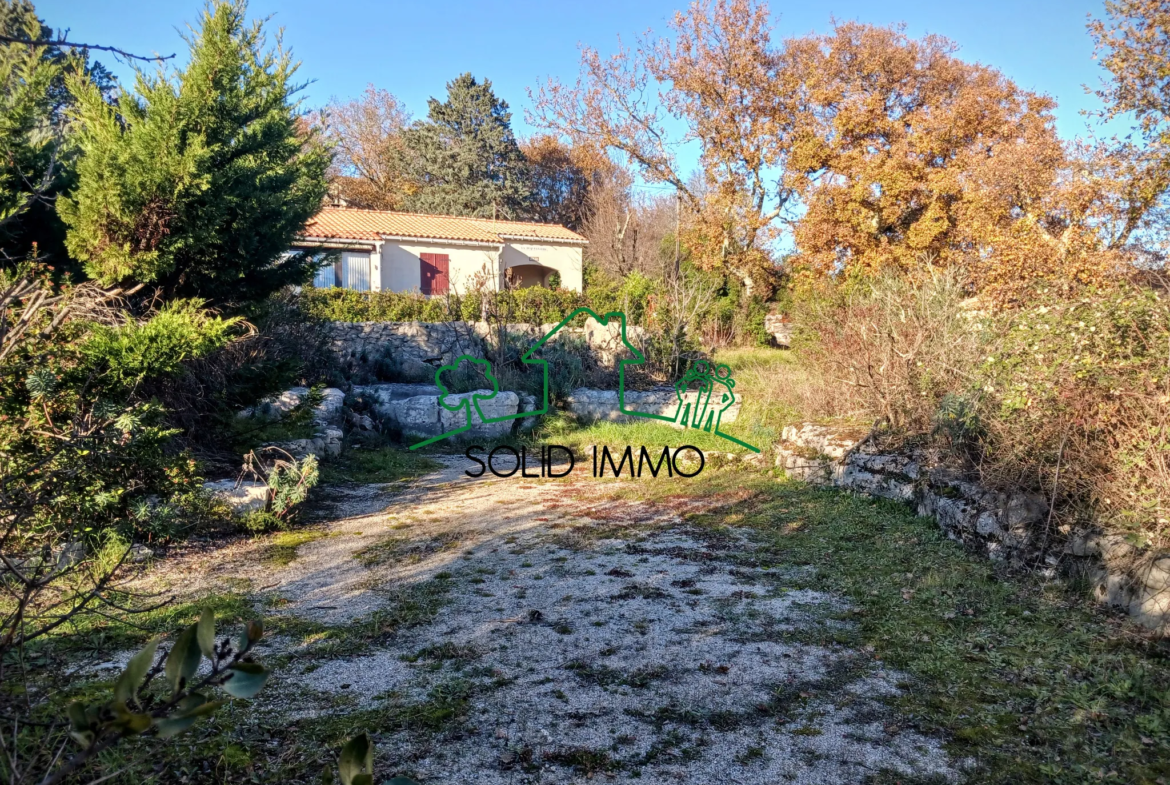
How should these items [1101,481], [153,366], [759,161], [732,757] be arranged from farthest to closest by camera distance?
[759,161], [153,366], [1101,481], [732,757]

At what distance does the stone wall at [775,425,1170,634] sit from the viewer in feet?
12.6

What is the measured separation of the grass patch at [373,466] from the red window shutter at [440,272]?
16.0 metres

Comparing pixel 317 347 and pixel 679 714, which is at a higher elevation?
pixel 317 347

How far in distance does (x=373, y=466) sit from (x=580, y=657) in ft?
18.2

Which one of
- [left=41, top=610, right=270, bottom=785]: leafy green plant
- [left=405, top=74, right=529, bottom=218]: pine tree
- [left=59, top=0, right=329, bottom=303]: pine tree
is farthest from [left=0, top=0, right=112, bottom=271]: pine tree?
[left=405, top=74, right=529, bottom=218]: pine tree

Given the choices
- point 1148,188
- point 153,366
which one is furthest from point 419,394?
point 1148,188

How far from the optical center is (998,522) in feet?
16.0

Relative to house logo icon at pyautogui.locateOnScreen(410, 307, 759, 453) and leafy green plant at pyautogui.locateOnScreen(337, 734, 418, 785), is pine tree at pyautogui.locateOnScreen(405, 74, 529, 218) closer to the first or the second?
house logo icon at pyautogui.locateOnScreen(410, 307, 759, 453)

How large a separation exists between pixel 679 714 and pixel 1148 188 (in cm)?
1311

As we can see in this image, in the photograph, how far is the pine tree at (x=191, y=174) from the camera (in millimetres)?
6234

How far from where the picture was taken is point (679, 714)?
3066 mm

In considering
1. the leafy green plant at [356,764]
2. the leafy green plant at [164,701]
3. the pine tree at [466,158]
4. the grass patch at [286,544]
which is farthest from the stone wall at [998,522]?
the pine tree at [466,158]

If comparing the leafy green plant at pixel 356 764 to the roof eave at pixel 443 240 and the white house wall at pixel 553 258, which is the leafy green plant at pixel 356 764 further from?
the white house wall at pixel 553 258

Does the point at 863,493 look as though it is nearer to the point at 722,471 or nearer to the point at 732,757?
the point at 722,471
